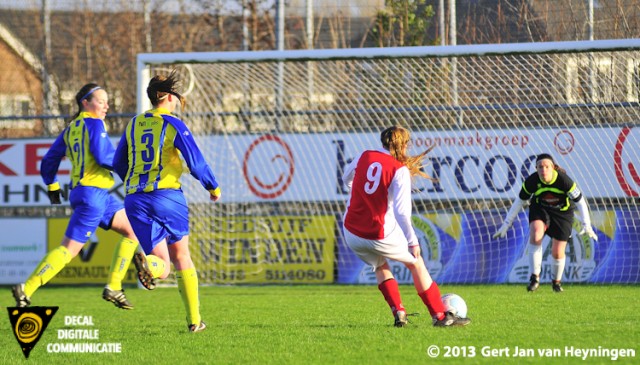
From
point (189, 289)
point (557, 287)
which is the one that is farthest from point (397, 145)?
point (557, 287)

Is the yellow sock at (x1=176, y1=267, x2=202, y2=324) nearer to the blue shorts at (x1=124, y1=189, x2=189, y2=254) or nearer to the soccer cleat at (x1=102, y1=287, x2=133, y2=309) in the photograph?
the blue shorts at (x1=124, y1=189, x2=189, y2=254)

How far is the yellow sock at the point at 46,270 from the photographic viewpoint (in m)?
8.07

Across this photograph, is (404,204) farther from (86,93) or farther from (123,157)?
(86,93)

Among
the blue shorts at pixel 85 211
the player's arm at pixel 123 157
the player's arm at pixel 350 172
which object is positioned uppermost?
the player's arm at pixel 123 157

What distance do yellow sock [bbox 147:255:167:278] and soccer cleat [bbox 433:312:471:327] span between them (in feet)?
6.77

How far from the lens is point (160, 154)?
7.42 m

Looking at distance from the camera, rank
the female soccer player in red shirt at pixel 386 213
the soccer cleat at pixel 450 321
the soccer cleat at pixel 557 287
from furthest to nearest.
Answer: the soccer cleat at pixel 557 287 → the soccer cleat at pixel 450 321 → the female soccer player in red shirt at pixel 386 213

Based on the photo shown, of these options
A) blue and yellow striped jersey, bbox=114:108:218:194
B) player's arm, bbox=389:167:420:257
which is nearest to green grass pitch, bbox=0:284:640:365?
player's arm, bbox=389:167:420:257

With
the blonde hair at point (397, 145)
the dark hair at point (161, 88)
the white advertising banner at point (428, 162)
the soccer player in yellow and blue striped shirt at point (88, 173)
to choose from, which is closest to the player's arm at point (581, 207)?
the white advertising banner at point (428, 162)

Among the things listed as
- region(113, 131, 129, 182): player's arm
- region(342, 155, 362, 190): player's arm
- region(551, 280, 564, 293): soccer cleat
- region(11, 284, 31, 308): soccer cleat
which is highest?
region(113, 131, 129, 182): player's arm

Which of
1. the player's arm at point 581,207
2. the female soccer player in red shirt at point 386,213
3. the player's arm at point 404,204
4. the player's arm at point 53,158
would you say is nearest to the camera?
the player's arm at point 404,204

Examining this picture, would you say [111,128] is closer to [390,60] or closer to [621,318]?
[390,60]

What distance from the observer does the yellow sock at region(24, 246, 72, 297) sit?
807 cm

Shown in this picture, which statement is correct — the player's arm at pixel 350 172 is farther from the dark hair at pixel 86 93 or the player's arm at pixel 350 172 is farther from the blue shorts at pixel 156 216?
the dark hair at pixel 86 93
